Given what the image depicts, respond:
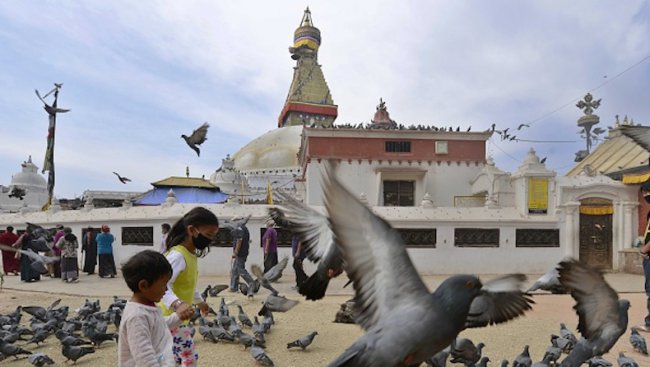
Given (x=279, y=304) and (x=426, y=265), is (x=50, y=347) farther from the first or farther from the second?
(x=426, y=265)

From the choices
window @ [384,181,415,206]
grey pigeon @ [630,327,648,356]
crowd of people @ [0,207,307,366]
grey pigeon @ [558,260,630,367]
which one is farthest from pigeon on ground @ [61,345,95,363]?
window @ [384,181,415,206]

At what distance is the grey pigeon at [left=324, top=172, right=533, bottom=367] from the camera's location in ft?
7.07

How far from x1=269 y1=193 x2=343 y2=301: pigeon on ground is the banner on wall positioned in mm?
11907

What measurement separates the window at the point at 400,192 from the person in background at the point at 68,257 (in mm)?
12821

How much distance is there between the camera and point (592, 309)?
3523 millimetres

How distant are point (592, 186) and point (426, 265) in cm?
622

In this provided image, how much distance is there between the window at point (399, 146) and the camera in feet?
66.9

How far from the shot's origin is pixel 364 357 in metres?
2.17

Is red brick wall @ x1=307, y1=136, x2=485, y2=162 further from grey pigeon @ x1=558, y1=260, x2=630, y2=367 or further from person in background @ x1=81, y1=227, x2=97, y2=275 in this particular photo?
grey pigeon @ x1=558, y1=260, x2=630, y2=367

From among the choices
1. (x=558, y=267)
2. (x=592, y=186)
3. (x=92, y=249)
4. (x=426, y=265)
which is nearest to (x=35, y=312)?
(x=558, y=267)

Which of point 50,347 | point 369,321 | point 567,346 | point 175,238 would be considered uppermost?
point 175,238

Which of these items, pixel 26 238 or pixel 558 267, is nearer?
pixel 558 267

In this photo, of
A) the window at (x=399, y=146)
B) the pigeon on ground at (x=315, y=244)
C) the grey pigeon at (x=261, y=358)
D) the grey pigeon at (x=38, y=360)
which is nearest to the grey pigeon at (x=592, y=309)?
the pigeon on ground at (x=315, y=244)

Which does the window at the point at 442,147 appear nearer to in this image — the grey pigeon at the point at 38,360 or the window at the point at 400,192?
the window at the point at 400,192
